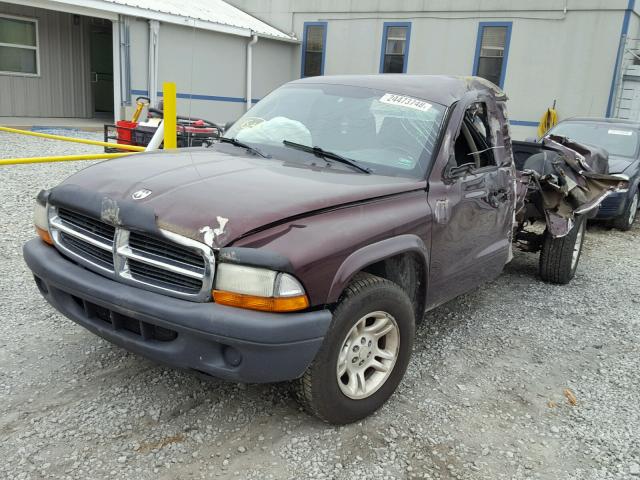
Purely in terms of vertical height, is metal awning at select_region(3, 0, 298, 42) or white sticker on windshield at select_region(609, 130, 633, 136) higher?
metal awning at select_region(3, 0, 298, 42)

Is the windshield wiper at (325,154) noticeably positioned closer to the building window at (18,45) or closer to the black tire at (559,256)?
the black tire at (559,256)

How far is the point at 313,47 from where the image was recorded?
2005cm

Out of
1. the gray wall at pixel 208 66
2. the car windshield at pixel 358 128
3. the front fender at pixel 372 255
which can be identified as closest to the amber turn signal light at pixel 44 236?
the car windshield at pixel 358 128

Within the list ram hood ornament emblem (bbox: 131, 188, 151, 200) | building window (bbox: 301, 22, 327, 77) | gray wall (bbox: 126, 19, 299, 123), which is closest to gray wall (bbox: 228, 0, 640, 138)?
building window (bbox: 301, 22, 327, 77)

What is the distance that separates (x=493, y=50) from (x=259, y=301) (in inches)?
660

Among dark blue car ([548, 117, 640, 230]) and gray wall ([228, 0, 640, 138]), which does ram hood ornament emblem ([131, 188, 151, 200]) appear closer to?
dark blue car ([548, 117, 640, 230])

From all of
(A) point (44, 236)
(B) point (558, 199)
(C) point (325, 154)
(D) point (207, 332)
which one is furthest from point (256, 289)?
(B) point (558, 199)

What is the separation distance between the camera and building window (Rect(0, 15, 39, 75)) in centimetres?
1446

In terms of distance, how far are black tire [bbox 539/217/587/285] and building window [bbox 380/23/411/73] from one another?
1412 cm

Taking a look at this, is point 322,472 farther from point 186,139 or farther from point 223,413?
point 186,139

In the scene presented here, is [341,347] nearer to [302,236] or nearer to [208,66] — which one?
[302,236]

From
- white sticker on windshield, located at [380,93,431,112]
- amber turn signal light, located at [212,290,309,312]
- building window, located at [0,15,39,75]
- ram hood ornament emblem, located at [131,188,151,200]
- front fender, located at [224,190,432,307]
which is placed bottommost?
amber turn signal light, located at [212,290,309,312]

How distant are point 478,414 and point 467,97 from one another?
2053 millimetres

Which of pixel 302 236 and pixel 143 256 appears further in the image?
pixel 143 256
